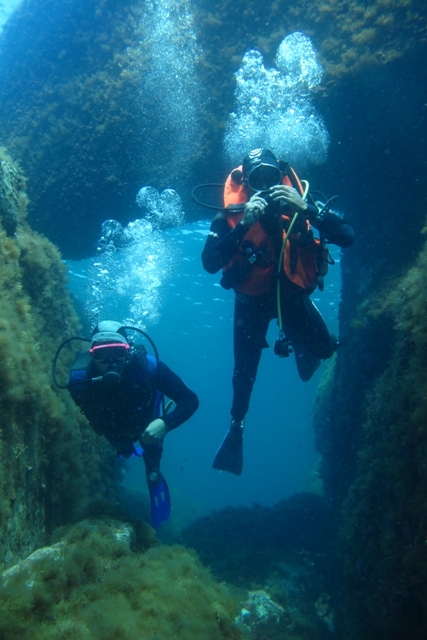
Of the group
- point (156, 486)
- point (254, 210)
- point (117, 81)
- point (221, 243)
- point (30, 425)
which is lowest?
point (156, 486)

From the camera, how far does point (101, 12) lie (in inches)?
294

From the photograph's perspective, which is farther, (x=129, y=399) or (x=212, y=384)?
(x=212, y=384)

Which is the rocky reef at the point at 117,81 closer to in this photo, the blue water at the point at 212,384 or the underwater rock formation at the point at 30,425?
the underwater rock formation at the point at 30,425

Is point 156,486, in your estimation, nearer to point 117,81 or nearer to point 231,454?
point 231,454

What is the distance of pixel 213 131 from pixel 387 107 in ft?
12.0

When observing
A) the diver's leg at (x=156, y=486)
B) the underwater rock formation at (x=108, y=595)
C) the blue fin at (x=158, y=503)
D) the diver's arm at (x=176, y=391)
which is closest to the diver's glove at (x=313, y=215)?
the diver's arm at (x=176, y=391)

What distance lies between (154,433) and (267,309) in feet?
7.83

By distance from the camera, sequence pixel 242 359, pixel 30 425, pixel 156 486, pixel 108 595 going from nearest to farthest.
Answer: pixel 108 595 → pixel 30 425 → pixel 156 486 → pixel 242 359

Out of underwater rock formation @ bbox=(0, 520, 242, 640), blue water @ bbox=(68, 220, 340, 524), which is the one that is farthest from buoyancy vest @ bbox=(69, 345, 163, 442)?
blue water @ bbox=(68, 220, 340, 524)

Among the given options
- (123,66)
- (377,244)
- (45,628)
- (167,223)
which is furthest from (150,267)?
(45,628)

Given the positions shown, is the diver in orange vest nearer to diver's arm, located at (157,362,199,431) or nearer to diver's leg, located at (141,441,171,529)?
diver's arm, located at (157,362,199,431)

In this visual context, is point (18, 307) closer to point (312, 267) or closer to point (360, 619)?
point (312, 267)

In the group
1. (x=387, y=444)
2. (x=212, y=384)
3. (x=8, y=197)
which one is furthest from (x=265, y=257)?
(x=212, y=384)

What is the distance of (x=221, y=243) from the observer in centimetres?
439
